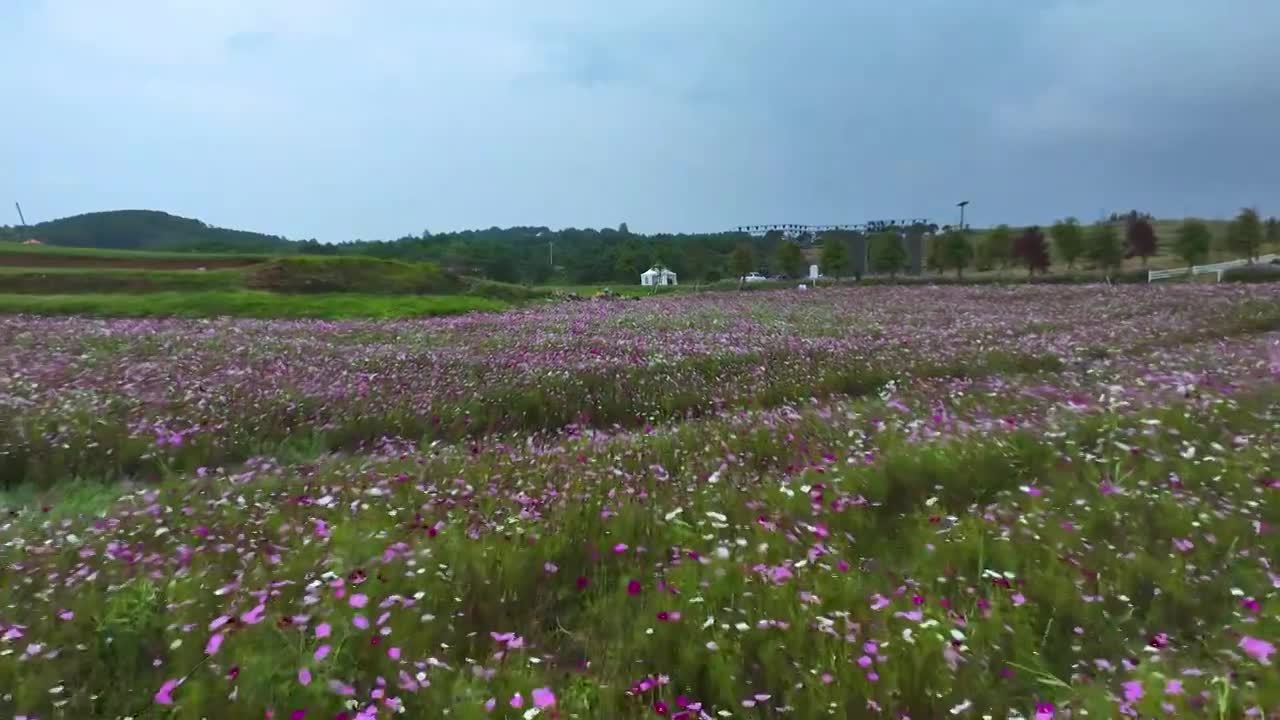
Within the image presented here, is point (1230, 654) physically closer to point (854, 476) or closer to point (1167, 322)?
point (854, 476)

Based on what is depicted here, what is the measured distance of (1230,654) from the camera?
2891mm

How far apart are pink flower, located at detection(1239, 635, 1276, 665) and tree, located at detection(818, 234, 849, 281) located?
97.4 m

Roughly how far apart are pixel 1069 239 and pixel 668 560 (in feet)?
306

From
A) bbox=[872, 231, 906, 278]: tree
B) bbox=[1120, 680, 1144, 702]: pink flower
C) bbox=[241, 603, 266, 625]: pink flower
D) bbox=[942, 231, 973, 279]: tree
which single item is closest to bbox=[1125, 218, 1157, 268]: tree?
bbox=[942, 231, 973, 279]: tree

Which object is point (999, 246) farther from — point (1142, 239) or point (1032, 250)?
point (1142, 239)

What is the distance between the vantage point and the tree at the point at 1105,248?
7556 cm

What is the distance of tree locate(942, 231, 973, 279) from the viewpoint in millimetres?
86750

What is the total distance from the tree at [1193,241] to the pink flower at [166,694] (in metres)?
96.3

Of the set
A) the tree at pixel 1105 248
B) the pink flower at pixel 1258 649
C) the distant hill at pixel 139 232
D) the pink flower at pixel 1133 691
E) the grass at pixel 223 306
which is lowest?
the pink flower at pixel 1133 691

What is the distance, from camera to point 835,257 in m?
95.8

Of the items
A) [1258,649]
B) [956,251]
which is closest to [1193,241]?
[956,251]

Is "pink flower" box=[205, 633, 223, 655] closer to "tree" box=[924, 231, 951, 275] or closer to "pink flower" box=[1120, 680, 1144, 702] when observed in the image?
"pink flower" box=[1120, 680, 1144, 702]

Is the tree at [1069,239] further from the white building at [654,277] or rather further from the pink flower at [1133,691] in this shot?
the pink flower at [1133,691]

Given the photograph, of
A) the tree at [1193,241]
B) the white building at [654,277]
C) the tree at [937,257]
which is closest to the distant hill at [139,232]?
the white building at [654,277]
